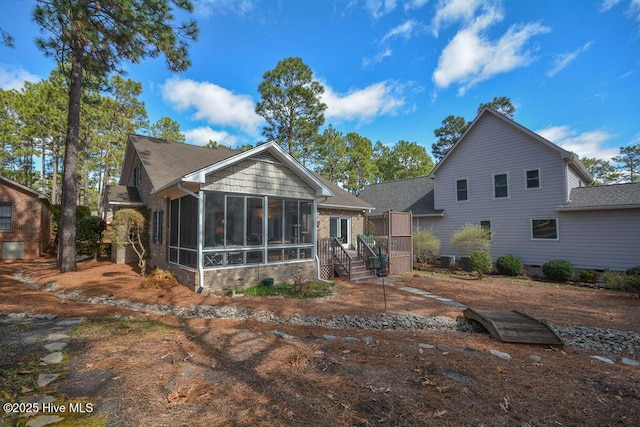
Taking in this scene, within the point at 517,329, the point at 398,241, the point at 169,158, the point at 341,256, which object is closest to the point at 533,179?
the point at 398,241

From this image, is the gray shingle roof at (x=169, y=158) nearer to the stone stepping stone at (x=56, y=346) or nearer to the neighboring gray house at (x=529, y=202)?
the stone stepping stone at (x=56, y=346)

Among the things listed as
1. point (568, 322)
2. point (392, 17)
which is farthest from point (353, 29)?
point (568, 322)

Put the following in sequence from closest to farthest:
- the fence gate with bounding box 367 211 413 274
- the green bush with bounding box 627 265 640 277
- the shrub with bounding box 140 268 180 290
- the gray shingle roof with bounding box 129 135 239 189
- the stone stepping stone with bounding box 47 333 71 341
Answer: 1. the stone stepping stone with bounding box 47 333 71 341
2. the shrub with bounding box 140 268 180 290
3. the green bush with bounding box 627 265 640 277
4. the gray shingle roof with bounding box 129 135 239 189
5. the fence gate with bounding box 367 211 413 274

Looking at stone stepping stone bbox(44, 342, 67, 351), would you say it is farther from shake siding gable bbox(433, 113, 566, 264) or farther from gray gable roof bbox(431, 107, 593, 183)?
gray gable roof bbox(431, 107, 593, 183)

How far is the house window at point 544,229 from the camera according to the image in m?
14.0

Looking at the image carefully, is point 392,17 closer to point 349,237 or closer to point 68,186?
point 349,237

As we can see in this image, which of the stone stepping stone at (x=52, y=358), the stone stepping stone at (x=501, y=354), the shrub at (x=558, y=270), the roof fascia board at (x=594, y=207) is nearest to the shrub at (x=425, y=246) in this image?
the shrub at (x=558, y=270)

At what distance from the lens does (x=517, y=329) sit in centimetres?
533

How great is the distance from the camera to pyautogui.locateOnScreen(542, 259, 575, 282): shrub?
41.2ft

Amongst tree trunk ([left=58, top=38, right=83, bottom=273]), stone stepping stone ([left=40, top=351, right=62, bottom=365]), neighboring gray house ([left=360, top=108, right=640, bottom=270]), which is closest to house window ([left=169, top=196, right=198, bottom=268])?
tree trunk ([left=58, top=38, right=83, bottom=273])

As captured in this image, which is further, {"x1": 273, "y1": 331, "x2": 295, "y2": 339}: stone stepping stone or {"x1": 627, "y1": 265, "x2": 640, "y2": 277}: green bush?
{"x1": 627, "y1": 265, "x2": 640, "y2": 277}: green bush

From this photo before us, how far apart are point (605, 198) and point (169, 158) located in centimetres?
2005

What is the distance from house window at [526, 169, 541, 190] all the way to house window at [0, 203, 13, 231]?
27.5 m

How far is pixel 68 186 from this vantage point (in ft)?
36.9
